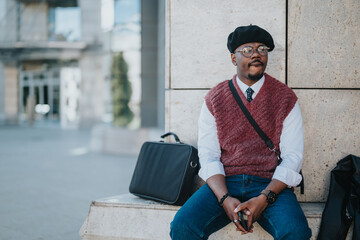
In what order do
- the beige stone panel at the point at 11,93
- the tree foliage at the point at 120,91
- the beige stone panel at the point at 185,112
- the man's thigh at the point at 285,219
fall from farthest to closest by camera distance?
the beige stone panel at the point at 11,93
the tree foliage at the point at 120,91
the beige stone panel at the point at 185,112
the man's thigh at the point at 285,219

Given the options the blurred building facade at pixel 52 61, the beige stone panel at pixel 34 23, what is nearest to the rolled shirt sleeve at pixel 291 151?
the blurred building facade at pixel 52 61

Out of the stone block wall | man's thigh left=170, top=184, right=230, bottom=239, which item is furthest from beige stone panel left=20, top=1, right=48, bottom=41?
man's thigh left=170, top=184, right=230, bottom=239

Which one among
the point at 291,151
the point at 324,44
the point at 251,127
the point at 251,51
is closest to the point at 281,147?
the point at 291,151

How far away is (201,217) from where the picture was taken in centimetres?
243

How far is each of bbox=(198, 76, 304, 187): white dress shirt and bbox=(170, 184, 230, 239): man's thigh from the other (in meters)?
0.18

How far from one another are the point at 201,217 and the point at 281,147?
763mm

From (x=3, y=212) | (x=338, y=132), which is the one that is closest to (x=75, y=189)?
(x=3, y=212)

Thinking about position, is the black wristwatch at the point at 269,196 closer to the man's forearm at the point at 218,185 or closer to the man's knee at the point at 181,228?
the man's forearm at the point at 218,185

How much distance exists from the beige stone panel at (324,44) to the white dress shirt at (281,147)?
1.94 feet

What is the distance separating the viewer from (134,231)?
2992 mm

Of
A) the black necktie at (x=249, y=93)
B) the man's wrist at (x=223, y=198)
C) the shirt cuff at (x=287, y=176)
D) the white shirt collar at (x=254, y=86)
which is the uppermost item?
the white shirt collar at (x=254, y=86)

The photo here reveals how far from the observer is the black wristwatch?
2.39 meters

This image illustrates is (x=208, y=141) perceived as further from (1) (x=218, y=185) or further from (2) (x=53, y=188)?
(2) (x=53, y=188)

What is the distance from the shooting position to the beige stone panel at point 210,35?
10.7ft
